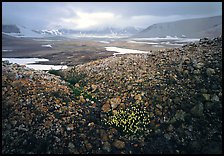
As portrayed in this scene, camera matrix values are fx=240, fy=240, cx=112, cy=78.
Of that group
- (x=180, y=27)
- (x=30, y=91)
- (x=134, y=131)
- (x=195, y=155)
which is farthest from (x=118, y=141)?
(x=180, y=27)

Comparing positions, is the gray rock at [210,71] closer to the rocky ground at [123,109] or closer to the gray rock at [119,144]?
the rocky ground at [123,109]

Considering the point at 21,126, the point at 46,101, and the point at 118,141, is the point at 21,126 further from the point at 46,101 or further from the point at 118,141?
the point at 118,141

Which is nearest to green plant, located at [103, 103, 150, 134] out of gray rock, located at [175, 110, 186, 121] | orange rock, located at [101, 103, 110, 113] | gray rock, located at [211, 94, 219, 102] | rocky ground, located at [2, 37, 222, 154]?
rocky ground, located at [2, 37, 222, 154]

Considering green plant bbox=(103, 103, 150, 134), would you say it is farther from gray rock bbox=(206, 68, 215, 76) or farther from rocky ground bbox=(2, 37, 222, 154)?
gray rock bbox=(206, 68, 215, 76)

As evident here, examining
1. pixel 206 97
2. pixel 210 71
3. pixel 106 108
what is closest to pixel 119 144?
pixel 106 108

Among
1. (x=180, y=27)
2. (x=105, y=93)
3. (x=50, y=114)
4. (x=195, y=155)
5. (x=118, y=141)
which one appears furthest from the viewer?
(x=180, y=27)

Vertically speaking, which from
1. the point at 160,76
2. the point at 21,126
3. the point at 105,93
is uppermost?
the point at 160,76
